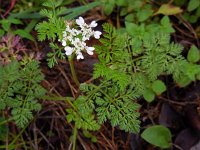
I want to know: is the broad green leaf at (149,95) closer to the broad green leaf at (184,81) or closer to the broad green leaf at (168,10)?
the broad green leaf at (184,81)

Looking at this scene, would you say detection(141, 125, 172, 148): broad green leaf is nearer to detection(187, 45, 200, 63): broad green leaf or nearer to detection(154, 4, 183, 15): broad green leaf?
detection(187, 45, 200, 63): broad green leaf

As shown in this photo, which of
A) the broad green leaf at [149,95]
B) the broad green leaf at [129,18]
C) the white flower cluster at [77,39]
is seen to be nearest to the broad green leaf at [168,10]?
the broad green leaf at [129,18]

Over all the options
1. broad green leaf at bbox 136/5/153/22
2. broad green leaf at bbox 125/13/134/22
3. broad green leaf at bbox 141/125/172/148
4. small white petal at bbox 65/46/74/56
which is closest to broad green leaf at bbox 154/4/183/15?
broad green leaf at bbox 136/5/153/22

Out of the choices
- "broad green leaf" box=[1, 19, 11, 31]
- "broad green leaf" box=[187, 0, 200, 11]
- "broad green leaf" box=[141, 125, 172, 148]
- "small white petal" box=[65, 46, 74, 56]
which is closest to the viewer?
"small white petal" box=[65, 46, 74, 56]

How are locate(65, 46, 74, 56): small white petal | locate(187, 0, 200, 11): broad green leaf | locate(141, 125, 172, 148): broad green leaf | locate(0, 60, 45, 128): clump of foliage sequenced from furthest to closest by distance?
locate(187, 0, 200, 11): broad green leaf → locate(141, 125, 172, 148): broad green leaf → locate(0, 60, 45, 128): clump of foliage → locate(65, 46, 74, 56): small white petal

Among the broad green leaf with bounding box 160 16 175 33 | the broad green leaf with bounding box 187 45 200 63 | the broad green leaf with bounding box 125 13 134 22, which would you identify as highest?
the broad green leaf with bounding box 125 13 134 22

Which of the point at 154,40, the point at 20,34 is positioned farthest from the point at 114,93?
the point at 20,34

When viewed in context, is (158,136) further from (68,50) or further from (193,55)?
(68,50)
